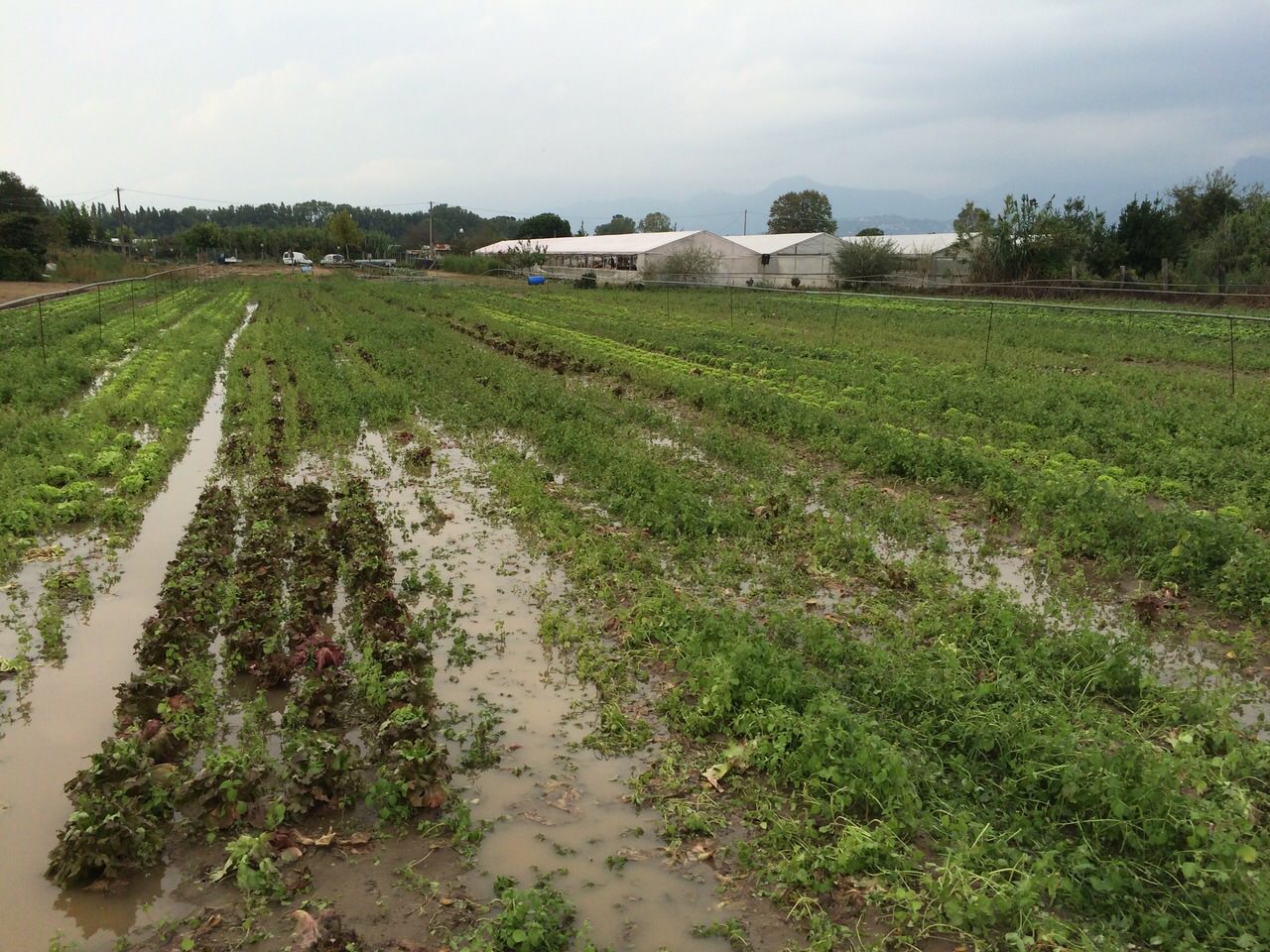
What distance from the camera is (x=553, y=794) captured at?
511 centimetres

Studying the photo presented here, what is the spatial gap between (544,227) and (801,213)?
1303 inches

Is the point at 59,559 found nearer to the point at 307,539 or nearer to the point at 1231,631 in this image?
the point at 307,539

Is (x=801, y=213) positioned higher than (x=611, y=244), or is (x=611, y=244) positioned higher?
(x=801, y=213)

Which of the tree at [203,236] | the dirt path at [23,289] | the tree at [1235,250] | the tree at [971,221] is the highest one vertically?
the tree at [203,236]

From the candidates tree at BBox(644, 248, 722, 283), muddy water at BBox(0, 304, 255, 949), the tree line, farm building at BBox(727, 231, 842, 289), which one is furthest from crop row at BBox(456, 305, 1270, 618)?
farm building at BBox(727, 231, 842, 289)

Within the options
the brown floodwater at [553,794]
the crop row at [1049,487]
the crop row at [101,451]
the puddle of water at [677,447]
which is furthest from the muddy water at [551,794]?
the crop row at [1049,487]

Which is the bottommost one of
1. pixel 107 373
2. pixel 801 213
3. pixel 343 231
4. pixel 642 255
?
pixel 107 373

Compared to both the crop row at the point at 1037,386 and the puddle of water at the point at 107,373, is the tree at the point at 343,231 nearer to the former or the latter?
the crop row at the point at 1037,386

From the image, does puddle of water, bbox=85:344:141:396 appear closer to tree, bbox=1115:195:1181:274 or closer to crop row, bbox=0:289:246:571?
crop row, bbox=0:289:246:571

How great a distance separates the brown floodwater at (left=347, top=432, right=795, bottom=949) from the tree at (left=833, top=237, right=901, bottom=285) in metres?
48.5

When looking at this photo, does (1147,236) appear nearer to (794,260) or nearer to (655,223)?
(794,260)

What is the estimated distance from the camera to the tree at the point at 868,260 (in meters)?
52.4

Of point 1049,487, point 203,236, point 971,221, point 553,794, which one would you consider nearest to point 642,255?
point 971,221

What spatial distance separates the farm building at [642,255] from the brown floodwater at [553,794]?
168 ft
